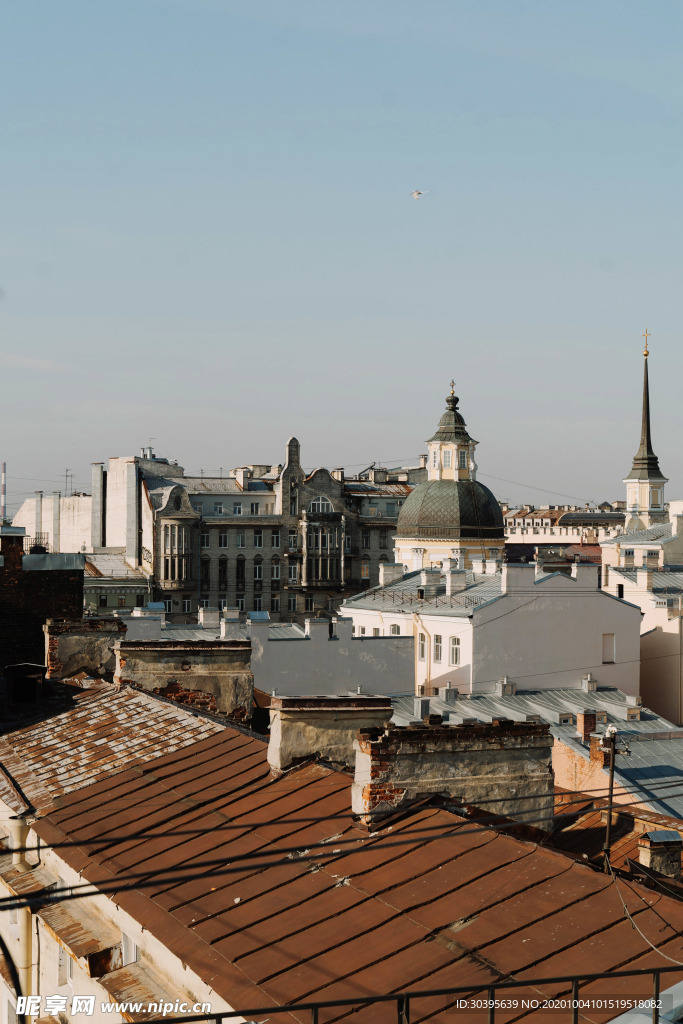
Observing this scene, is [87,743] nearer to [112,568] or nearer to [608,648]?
[608,648]

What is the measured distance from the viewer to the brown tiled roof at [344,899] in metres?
8.01

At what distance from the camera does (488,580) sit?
4594cm

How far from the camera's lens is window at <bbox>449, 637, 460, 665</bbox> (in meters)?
40.5

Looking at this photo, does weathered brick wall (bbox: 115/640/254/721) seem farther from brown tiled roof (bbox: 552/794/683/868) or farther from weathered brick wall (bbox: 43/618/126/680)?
brown tiled roof (bbox: 552/794/683/868)

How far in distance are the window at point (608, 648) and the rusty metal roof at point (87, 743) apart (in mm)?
25772

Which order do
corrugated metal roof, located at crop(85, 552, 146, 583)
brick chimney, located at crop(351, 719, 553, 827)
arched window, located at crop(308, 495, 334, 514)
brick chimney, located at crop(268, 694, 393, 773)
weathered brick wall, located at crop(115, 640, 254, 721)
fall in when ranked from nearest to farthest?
1. brick chimney, located at crop(351, 719, 553, 827)
2. brick chimney, located at crop(268, 694, 393, 773)
3. weathered brick wall, located at crop(115, 640, 254, 721)
4. corrugated metal roof, located at crop(85, 552, 146, 583)
5. arched window, located at crop(308, 495, 334, 514)

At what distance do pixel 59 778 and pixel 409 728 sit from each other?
510 centimetres

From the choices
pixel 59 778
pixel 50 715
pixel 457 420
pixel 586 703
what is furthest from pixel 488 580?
pixel 59 778

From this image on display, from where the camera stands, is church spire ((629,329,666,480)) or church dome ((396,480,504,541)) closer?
church dome ((396,480,504,541))

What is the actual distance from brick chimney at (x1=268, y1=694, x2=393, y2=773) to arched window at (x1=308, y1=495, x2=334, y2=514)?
218ft

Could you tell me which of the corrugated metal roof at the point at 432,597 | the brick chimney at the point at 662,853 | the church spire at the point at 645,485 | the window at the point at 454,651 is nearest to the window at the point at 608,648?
the corrugated metal roof at the point at 432,597

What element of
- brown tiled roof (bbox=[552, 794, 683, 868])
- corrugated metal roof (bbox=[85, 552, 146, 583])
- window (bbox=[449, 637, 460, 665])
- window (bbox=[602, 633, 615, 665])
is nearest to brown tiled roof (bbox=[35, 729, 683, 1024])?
brown tiled roof (bbox=[552, 794, 683, 868])

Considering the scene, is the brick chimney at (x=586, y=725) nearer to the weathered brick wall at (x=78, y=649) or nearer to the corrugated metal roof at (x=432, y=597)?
the weathered brick wall at (x=78, y=649)

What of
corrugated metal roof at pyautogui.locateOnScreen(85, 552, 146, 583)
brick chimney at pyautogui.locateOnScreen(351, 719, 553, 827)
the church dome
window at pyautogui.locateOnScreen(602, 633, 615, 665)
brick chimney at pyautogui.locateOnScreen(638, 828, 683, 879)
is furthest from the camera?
corrugated metal roof at pyautogui.locateOnScreen(85, 552, 146, 583)
